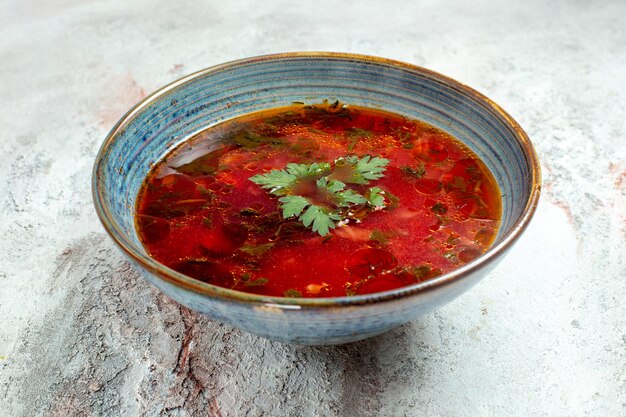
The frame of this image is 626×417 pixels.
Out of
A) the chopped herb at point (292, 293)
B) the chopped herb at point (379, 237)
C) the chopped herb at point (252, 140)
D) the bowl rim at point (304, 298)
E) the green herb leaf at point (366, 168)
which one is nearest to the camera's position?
the bowl rim at point (304, 298)

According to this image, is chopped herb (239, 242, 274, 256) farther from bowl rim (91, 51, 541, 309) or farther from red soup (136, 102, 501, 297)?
bowl rim (91, 51, 541, 309)

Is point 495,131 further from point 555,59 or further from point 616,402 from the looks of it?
point 555,59

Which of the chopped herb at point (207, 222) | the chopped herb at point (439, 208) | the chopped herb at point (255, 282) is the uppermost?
the chopped herb at point (255, 282)

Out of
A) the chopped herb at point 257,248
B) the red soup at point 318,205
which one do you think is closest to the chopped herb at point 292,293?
the red soup at point 318,205

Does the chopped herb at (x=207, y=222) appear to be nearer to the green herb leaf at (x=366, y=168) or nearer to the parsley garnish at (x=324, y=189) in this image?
the parsley garnish at (x=324, y=189)

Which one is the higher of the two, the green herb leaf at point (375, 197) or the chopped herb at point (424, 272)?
the chopped herb at point (424, 272)

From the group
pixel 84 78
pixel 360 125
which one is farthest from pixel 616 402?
pixel 84 78

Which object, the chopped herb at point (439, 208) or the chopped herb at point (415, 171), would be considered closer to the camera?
the chopped herb at point (439, 208)

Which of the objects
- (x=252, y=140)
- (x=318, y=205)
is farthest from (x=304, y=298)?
(x=252, y=140)
